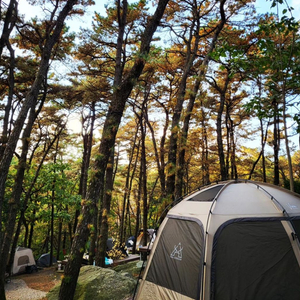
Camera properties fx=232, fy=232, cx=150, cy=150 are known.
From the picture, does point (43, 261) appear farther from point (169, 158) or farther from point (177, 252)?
point (177, 252)

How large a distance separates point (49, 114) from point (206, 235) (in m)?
12.6

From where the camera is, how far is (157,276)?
14.1 feet

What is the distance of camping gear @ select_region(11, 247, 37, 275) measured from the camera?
1203 cm

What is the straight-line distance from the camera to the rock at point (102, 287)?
5.38 metres

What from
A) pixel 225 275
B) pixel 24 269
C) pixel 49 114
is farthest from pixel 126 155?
pixel 225 275

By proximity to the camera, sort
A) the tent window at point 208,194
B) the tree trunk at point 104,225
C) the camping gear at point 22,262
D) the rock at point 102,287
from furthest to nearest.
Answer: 1. the camping gear at point 22,262
2. the tree trunk at point 104,225
3. the rock at point 102,287
4. the tent window at point 208,194

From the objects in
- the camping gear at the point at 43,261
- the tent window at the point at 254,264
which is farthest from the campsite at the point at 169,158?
the camping gear at the point at 43,261

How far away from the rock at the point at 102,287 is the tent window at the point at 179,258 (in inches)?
64.1

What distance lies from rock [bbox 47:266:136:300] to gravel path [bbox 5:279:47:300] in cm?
260

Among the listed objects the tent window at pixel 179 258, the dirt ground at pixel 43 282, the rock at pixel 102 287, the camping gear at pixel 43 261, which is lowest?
the camping gear at pixel 43 261

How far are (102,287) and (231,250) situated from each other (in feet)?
11.7

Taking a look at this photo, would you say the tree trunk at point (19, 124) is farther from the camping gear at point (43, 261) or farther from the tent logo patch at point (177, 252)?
the camping gear at point (43, 261)

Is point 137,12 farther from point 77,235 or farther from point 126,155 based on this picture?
point 126,155

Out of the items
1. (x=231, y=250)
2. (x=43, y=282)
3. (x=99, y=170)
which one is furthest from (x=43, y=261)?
(x=231, y=250)
